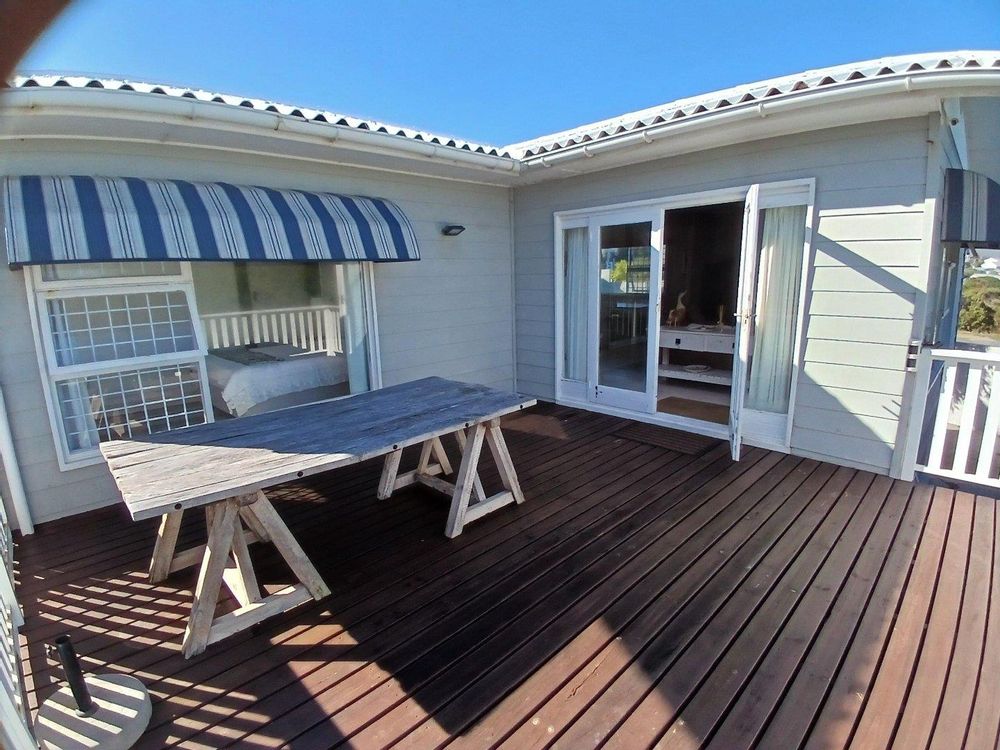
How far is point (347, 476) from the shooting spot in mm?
4008

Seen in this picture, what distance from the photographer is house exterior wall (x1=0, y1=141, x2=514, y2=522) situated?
319 cm

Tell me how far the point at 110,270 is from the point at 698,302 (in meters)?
6.67

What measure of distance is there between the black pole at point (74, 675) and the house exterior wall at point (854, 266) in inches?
180

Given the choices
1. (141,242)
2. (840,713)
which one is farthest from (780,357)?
(141,242)

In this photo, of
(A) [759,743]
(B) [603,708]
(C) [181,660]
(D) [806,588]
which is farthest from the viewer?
(D) [806,588]

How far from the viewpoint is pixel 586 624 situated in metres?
2.25

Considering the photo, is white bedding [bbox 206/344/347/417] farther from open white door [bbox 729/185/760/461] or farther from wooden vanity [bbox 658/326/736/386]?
wooden vanity [bbox 658/326/736/386]

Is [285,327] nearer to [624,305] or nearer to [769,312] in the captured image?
[624,305]

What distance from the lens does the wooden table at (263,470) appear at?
214 centimetres

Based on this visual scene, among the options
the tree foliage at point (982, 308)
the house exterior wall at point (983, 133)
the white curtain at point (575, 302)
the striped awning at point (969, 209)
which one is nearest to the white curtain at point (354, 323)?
the white curtain at point (575, 302)

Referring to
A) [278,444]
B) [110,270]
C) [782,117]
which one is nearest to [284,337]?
[110,270]

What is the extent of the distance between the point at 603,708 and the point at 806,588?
4.30 ft

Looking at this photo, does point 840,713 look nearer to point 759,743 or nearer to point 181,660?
point 759,743

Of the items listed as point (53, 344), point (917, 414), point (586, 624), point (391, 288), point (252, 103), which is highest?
point (252, 103)
